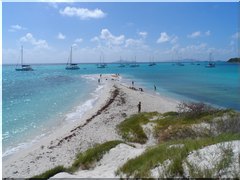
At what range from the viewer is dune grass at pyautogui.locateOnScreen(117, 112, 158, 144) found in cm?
2077

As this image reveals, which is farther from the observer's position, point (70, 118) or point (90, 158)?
point (70, 118)

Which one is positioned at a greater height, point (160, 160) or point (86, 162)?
point (160, 160)

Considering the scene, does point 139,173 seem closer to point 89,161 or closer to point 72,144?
point 89,161

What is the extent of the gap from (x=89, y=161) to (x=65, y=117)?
21145 millimetres

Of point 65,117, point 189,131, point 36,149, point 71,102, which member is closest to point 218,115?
point 189,131

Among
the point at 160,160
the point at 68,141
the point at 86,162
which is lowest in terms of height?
the point at 68,141

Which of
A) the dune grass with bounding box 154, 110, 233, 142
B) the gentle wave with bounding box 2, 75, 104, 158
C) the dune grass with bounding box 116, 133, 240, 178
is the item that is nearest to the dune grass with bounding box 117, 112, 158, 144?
the dune grass with bounding box 154, 110, 233, 142

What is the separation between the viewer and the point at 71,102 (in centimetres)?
4444

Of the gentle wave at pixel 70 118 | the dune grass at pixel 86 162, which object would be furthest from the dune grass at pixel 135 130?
the gentle wave at pixel 70 118

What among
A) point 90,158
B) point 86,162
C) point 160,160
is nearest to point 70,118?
point 90,158

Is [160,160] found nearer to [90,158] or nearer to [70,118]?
[90,158]

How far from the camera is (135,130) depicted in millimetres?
22453

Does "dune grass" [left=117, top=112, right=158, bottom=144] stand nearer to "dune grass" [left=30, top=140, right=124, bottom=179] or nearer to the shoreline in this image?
the shoreline

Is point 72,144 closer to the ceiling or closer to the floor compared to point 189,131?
closer to the floor
